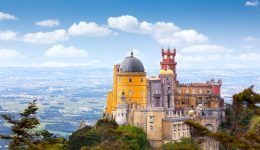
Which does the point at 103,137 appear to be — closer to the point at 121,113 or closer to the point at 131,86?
the point at 121,113

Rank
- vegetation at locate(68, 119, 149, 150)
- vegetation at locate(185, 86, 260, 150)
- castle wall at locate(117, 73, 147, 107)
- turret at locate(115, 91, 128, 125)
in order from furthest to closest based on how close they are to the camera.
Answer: castle wall at locate(117, 73, 147, 107), turret at locate(115, 91, 128, 125), vegetation at locate(68, 119, 149, 150), vegetation at locate(185, 86, 260, 150)

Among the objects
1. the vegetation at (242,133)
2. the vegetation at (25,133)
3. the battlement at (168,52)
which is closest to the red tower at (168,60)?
the battlement at (168,52)

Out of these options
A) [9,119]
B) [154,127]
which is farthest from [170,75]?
[9,119]

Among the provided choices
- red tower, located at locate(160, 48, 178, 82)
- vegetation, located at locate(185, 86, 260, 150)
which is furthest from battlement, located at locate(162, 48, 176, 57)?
vegetation, located at locate(185, 86, 260, 150)

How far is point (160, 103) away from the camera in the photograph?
7612cm

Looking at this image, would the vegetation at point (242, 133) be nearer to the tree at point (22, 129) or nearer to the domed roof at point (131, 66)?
the tree at point (22, 129)

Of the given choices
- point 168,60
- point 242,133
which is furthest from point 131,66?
point 242,133

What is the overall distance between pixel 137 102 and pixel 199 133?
37.9 m

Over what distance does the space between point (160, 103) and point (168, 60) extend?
13859mm

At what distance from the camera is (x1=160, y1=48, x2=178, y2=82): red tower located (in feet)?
289

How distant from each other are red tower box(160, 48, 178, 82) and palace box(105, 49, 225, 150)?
12.6ft

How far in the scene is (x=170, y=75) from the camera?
7806 cm

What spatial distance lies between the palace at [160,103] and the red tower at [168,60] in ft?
12.6

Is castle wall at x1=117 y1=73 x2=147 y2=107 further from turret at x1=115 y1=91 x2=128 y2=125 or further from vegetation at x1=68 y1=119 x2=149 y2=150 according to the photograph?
vegetation at x1=68 y1=119 x2=149 y2=150
